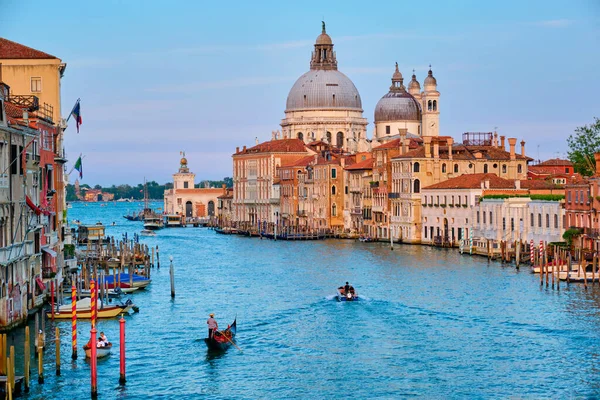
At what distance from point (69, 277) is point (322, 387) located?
60.0 feet

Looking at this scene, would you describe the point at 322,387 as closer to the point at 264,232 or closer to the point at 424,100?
the point at 264,232

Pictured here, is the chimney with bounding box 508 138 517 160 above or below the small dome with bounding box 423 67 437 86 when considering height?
below

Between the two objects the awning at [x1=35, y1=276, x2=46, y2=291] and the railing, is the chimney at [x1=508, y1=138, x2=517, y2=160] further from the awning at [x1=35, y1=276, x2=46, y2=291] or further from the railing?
the awning at [x1=35, y1=276, x2=46, y2=291]

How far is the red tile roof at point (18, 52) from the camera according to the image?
40.1 meters

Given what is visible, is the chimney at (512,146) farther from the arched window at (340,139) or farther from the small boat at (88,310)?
the arched window at (340,139)

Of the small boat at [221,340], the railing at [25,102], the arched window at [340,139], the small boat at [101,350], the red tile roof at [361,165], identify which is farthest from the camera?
the arched window at [340,139]

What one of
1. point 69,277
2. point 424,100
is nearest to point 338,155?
point 424,100

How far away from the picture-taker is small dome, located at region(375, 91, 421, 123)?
10488 centimetres

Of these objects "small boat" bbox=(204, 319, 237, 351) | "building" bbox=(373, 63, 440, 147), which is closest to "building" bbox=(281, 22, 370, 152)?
"building" bbox=(373, 63, 440, 147)

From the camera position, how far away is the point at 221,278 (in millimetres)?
49000

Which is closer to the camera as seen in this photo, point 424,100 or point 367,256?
point 367,256

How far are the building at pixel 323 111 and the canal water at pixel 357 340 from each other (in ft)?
212

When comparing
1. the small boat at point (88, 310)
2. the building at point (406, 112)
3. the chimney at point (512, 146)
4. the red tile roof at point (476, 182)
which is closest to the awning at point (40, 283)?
the small boat at point (88, 310)

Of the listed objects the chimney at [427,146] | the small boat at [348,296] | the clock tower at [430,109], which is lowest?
the small boat at [348,296]
